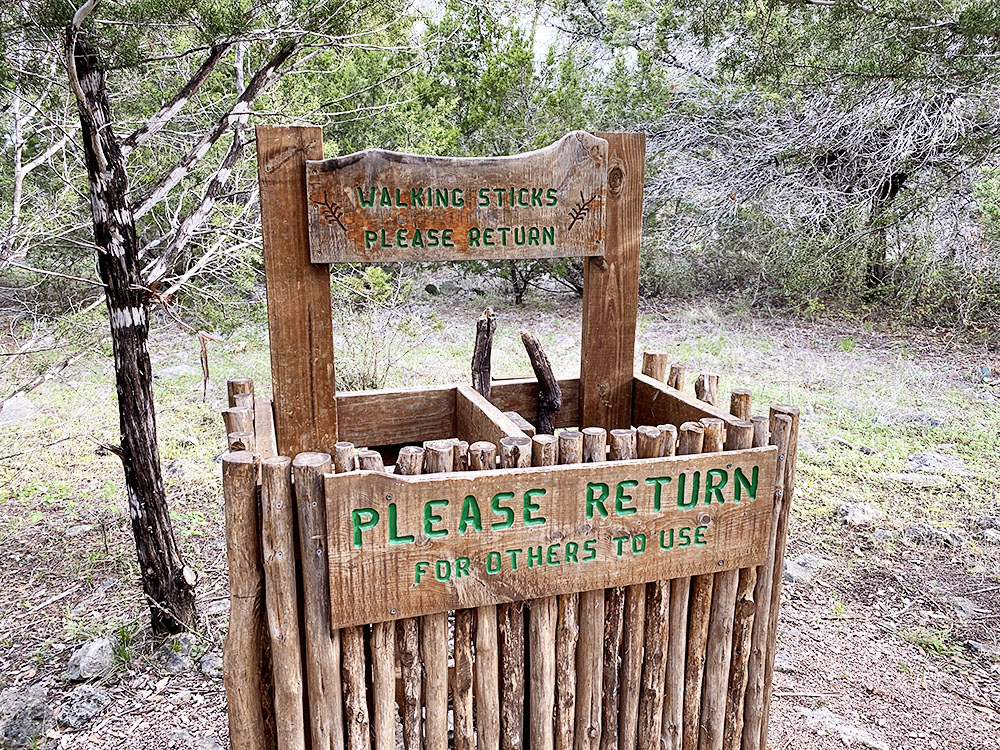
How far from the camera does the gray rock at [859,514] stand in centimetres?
487

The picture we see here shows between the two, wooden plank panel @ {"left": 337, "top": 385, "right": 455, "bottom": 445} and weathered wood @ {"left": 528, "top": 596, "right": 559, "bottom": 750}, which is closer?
weathered wood @ {"left": 528, "top": 596, "right": 559, "bottom": 750}

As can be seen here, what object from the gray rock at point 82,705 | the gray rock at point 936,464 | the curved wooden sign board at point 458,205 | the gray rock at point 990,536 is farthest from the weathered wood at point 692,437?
the gray rock at point 936,464

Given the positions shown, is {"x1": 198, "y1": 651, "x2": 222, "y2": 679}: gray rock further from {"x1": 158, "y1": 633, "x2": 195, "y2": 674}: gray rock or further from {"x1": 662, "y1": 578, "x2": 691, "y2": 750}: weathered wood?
{"x1": 662, "y1": 578, "x2": 691, "y2": 750}: weathered wood

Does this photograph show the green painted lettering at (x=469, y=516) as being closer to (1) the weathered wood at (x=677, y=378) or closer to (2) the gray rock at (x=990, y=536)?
(1) the weathered wood at (x=677, y=378)

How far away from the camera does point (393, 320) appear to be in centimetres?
802

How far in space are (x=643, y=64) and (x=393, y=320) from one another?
4.66m

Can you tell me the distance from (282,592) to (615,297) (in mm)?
1479

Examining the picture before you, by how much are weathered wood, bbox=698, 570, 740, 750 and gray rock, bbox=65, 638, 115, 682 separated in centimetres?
270

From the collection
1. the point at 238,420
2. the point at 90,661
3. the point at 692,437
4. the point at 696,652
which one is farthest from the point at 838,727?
the point at 90,661

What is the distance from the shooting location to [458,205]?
234cm

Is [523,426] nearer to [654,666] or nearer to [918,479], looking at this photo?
[654,666]

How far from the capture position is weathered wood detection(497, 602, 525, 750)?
6.76ft

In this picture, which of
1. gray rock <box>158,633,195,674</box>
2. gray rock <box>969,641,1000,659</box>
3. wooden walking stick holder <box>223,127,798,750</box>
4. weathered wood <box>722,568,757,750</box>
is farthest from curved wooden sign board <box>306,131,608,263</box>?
gray rock <box>969,641,1000,659</box>

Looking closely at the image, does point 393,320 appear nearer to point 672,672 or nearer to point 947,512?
point 947,512
